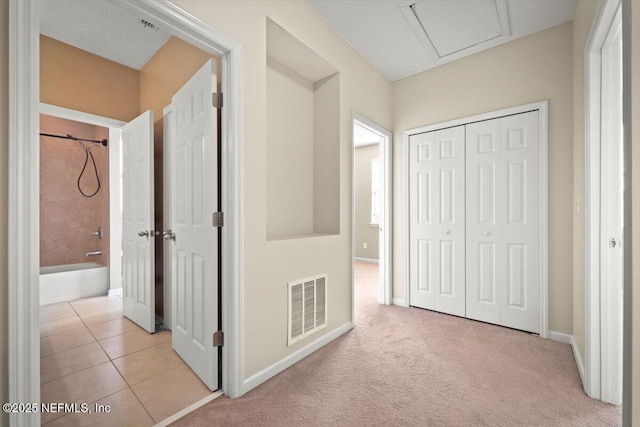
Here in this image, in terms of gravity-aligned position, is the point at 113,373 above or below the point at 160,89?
below

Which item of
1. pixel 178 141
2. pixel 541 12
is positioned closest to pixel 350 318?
pixel 178 141

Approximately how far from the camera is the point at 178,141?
2.23 metres

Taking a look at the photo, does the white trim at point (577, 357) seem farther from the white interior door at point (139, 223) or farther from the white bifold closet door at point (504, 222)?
the white interior door at point (139, 223)

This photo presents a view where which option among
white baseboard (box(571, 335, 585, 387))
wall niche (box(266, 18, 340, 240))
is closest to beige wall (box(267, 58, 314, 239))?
wall niche (box(266, 18, 340, 240))

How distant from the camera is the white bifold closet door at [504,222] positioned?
104 inches

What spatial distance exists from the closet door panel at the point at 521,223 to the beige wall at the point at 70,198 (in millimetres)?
4964

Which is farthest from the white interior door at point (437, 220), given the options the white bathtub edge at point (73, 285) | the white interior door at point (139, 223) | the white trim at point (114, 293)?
the white bathtub edge at point (73, 285)

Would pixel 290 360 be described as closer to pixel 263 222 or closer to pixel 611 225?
pixel 263 222

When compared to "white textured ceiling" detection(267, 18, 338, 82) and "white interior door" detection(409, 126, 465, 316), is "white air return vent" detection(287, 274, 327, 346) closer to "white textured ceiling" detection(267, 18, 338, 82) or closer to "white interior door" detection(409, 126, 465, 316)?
"white interior door" detection(409, 126, 465, 316)

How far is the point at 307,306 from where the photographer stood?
2297 millimetres

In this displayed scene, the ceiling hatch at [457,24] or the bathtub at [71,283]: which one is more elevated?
the ceiling hatch at [457,24]

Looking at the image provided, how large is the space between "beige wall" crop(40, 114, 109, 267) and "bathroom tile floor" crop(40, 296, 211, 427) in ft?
5.12

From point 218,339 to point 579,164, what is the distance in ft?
9.25

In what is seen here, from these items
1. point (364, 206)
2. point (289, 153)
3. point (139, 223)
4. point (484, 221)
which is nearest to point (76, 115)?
point (139, 223)
